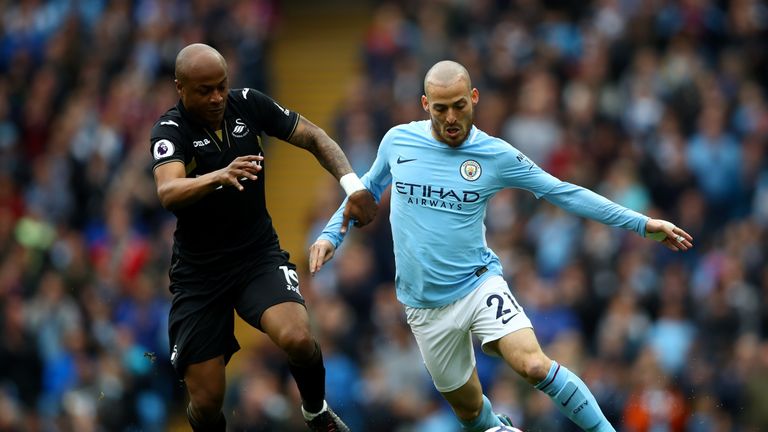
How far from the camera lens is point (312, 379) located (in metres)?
8.66

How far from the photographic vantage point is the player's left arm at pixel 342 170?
860cm

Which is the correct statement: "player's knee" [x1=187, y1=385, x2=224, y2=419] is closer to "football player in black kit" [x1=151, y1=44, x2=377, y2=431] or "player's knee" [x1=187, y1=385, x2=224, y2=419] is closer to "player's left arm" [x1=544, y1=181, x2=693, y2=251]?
"football player in black kit" [x1=151, y1=44, x2=377, y2=431]

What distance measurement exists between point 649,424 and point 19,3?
13.9 metres

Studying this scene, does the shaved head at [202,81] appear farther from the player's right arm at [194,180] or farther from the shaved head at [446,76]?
the shaved head at [446,76]

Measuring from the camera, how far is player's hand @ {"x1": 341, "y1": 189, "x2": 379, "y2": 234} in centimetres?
→ 859

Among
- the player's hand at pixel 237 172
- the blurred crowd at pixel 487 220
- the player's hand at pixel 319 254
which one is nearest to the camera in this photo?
the player's hand at pixel 237 172

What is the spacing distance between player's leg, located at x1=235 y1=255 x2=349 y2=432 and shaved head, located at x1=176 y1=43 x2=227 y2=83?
142cm

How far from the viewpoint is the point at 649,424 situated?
1173 centimetres

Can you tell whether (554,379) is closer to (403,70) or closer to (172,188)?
(172,188)

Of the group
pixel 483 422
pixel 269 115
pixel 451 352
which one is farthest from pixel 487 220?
pixel 269 115

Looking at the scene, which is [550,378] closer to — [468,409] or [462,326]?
[462,326]

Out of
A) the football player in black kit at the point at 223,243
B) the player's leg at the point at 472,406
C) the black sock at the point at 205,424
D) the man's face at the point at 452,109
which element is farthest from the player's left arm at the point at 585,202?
the black sock at the point at 205,424

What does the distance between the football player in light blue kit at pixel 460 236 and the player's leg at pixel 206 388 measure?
956 mm

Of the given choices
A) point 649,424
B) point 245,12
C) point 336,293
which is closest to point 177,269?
point 649,424
